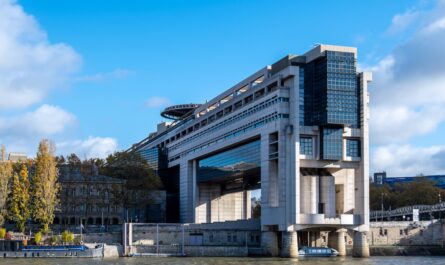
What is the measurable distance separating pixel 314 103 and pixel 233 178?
147 feet

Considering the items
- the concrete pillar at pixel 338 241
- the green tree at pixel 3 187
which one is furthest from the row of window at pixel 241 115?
the green tree at pixel 3 187

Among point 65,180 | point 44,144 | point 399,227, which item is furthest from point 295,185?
point 65,180

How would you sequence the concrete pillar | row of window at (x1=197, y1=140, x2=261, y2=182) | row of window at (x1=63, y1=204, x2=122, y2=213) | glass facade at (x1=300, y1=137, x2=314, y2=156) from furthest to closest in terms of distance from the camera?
1. row of window at (x1=63, y1=204, x2=122, y2=213)
2. row of window at (x1=197, y1=140, x2=261, y2=182)
3. the concrete pillar
4. glass facade at (x1=300, y1=137, x2=314, y2=156)

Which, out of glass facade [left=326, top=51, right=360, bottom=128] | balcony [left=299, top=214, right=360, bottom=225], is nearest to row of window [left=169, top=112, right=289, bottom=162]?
glass facade [left=326, top=51, right=360, bottom=128]

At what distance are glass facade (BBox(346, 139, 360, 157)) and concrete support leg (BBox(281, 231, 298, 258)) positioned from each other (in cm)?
1854

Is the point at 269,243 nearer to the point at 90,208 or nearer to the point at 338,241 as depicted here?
the point at 338,241

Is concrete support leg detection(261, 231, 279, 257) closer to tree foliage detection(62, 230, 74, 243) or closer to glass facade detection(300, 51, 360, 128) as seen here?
glass facade detection(300, 51, 360, 128)

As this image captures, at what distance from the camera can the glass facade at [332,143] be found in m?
130

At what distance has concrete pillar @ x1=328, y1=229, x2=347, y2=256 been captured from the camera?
137 metres

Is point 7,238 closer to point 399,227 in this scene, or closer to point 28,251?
point 28,251

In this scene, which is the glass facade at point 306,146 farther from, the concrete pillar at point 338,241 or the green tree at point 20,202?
the green tree at point 20,202

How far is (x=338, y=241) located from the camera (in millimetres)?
136875

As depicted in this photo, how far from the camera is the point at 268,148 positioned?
13738cm

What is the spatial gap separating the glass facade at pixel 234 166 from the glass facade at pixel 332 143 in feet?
56.7
